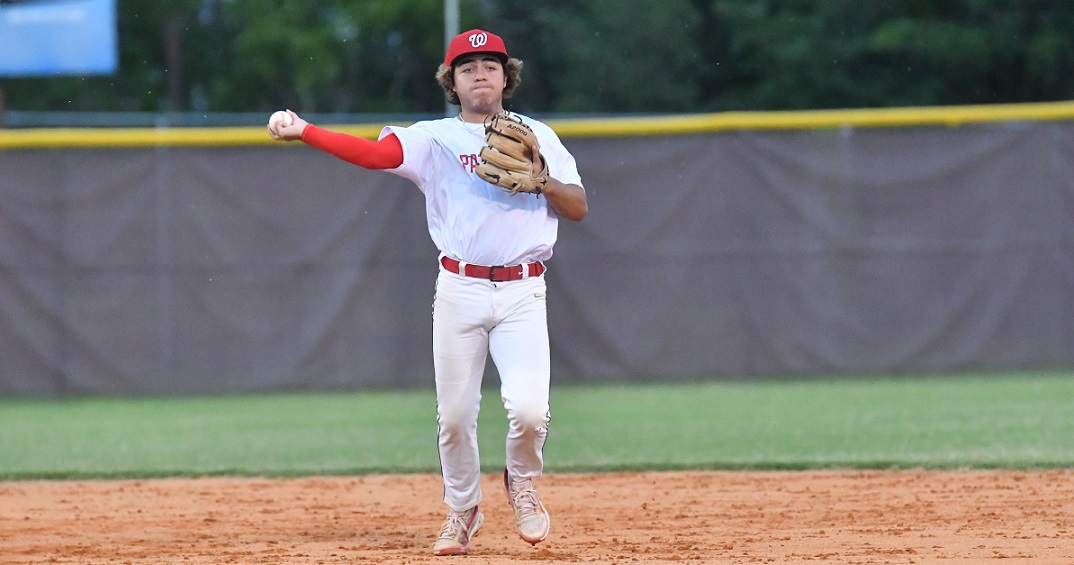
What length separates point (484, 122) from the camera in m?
4.90

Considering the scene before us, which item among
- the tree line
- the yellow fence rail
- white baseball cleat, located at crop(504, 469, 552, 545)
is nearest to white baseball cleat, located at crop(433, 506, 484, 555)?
white baseball cleat, located at crop(504, 469, 552, 545)

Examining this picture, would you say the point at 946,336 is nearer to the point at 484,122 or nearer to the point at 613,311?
the point at 613,311

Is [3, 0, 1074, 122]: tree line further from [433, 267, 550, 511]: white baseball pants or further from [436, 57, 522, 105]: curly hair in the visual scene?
[433, 267, 550, 511]: white baseball pants

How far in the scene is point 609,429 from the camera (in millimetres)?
8852

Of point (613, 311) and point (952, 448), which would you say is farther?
point (613, 311)

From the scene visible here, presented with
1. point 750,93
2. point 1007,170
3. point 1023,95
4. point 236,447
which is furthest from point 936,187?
point 750,93

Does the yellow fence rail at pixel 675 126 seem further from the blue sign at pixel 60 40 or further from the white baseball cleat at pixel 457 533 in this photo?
the white baseball cleat at pixel 457 533

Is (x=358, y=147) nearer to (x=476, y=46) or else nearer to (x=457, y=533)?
(x=476, y=46)

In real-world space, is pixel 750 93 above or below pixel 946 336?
above

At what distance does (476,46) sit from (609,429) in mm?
4435

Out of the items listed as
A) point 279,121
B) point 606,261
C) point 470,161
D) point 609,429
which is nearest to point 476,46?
point 470,161

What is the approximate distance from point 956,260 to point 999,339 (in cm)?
74

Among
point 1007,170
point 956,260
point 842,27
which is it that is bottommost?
point 956,260

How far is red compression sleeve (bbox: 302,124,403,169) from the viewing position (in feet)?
15.3
